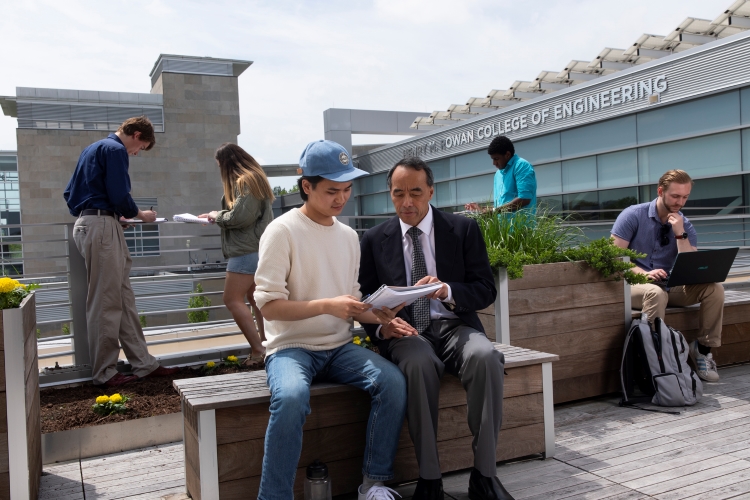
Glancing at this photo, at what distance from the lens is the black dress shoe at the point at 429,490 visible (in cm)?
275

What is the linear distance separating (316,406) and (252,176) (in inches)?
97.6

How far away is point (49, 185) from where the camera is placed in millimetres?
35094

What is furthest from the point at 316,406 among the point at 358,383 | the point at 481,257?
the point at 481,257

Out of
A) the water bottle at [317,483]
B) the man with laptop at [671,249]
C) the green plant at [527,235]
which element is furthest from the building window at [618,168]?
the water bottle at [317,483]

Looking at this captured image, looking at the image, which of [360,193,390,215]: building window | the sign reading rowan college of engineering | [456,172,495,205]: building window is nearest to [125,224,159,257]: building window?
the sign reading rowan college of engineering

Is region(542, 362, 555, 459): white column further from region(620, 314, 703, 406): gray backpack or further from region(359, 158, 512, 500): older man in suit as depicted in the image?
region(620, 314, 703, 406): gray backpack

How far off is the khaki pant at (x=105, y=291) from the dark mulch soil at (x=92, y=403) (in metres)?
0.17

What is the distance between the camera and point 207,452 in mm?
2666

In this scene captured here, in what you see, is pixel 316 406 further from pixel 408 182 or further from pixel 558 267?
pixel 558 267

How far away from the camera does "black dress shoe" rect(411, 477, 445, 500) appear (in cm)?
275

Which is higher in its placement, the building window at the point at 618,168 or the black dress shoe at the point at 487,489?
the building window at the point at 618,168

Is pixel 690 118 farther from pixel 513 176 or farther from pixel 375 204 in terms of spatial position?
pixel 375 204

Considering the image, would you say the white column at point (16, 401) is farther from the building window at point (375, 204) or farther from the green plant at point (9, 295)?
the building window at point (375, 204)

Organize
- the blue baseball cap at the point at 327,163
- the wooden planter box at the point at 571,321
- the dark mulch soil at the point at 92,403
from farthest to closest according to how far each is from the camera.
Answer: the wooden planter box at the point at 571,321, the dark mulch soil at the point at 92,403, the blue baseball cap at the point at 327,163
